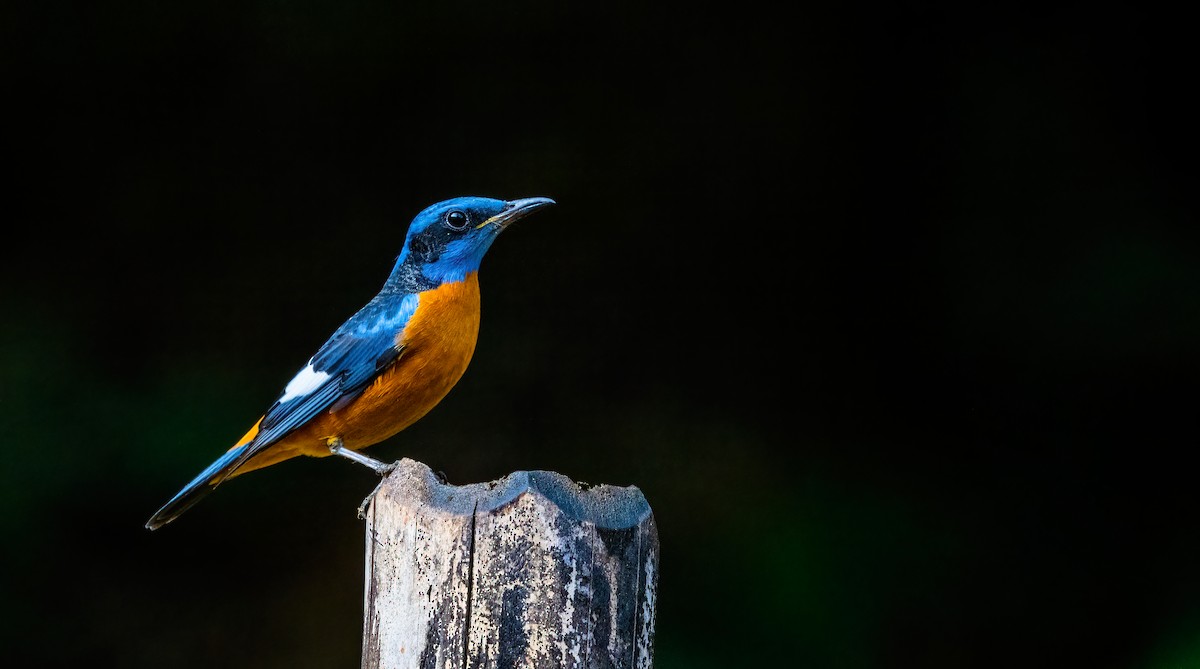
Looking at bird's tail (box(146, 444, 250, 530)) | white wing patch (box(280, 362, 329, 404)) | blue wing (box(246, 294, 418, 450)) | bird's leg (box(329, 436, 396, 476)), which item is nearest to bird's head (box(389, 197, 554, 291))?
blue wing (box(246, 294, 418, 450))

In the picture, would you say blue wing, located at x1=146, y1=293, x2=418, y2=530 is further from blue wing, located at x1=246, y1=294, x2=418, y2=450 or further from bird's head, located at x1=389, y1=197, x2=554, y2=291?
bird's head, located at x1=389, y1=197, x2=554, y2=291

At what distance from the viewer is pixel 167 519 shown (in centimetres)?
321

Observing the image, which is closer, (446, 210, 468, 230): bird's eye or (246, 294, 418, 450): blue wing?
(246, 294, 418, 450): blue wing

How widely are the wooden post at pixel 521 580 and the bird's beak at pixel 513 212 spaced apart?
4.71 feet

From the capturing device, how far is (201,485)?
3.12 meters

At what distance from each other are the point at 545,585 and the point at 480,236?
5.43ft

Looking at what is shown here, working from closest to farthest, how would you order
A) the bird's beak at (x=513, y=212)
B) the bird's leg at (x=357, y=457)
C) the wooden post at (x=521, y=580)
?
the wooden post at (x=521, y=580)
the bird's leg at (x=357, y=457)
the bird's beak at (x=513, y=212)

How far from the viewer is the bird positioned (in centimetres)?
311

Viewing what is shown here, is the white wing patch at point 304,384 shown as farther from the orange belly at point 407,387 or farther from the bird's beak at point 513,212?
the bird's beak at point 513,212

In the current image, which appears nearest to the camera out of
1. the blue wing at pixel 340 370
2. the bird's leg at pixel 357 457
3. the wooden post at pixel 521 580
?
the wooden post at pixel 521 580

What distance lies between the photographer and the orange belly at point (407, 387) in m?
3.12

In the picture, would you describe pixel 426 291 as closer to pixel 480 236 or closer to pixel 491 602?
pixel 480 236

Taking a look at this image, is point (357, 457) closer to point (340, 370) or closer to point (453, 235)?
point (340, 370)

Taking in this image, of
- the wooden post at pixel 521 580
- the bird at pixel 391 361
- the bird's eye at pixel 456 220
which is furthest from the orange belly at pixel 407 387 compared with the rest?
the wooden post at pixel 521 580
